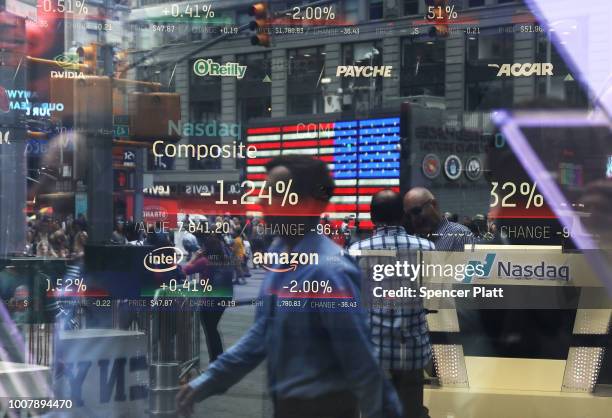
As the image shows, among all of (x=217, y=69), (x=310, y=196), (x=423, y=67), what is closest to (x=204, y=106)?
(x=217, y=69)

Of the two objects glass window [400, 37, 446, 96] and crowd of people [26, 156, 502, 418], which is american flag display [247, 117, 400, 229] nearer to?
crowd of people [26, 156, 502, 418]

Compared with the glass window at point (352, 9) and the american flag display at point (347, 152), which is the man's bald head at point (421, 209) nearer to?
the american flag display at point (347, 152)

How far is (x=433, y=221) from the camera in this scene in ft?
11.0

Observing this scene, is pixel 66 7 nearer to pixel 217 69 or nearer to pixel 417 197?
pixel 217 69

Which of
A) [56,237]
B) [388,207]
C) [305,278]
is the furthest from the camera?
[56,237]

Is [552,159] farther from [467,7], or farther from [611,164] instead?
[467,7]

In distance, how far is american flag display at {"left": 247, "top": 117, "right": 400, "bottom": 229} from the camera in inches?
128

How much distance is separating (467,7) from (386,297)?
48.7 inches

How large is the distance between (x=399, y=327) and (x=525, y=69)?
119cm

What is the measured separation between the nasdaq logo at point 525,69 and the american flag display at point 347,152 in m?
0.48

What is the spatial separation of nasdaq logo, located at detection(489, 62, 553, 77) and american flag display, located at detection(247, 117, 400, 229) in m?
0.48

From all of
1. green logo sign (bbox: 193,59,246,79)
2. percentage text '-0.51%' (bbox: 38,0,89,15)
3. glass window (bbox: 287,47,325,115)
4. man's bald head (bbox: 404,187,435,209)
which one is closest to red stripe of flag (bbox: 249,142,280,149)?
glass window (bbox: 287,47,325,115)

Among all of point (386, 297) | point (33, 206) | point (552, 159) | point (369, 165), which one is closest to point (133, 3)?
point (33, 206)

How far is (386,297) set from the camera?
3436mm
